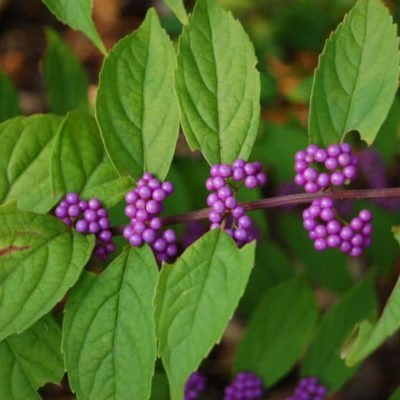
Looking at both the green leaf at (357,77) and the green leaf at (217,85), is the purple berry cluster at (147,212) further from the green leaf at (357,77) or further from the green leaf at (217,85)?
the green leaf at (357,77)

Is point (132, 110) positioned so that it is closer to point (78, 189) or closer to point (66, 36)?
point (78, 189)

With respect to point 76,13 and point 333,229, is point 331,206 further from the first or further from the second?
point 76,13

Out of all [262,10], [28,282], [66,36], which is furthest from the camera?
[66,36]

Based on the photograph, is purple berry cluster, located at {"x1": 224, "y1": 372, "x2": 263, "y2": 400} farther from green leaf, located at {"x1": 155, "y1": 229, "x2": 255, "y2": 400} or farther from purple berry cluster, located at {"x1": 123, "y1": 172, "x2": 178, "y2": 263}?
green leaf, located at {"x1": 155, "y1": 229, "x2": 255, "y2": 400}

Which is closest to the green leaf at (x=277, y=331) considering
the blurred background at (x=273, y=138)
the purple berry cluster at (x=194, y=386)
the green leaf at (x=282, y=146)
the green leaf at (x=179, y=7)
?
the purple berry cluster at (x=194, y=386)

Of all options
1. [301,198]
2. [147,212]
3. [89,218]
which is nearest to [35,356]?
[89,218]

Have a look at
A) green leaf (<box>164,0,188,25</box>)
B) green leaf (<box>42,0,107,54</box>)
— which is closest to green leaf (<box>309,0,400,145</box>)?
green leaf (<box>164,0,188,25</box>)

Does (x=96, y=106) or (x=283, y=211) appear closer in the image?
(x=96, y=106)

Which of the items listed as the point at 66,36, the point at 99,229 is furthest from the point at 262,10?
the point at 99,229
